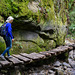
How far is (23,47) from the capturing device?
243 inches

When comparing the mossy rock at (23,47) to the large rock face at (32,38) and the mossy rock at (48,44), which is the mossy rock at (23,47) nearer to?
the large rock face at (32,38)

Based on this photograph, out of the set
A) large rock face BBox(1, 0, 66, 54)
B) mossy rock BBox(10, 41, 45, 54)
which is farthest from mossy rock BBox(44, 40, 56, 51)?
mossy rock BBox(10, 41, 45, 54)

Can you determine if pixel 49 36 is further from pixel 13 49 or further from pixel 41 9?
pixel 13 49

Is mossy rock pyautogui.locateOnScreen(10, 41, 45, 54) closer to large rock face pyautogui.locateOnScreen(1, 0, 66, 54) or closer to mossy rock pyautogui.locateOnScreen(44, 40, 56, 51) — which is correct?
large rock face pyautogui.locateOnScreen(1, 0, 66, 54)

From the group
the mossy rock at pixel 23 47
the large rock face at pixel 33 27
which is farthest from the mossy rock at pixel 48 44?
the mossy rock at pixel 23 47

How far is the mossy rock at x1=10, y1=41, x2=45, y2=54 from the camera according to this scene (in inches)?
232

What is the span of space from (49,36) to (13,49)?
299 cm

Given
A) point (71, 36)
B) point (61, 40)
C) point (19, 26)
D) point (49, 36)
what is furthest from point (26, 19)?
point (71, 36)

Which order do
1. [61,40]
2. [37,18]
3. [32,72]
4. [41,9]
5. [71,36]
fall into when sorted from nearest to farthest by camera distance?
[32,72] → [37,18] → [41,9] → [61,40] → [71,36]

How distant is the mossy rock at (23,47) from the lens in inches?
232

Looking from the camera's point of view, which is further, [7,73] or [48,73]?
[48,73]

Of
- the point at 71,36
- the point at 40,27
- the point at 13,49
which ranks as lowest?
the point at 71,36

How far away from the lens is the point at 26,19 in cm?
602

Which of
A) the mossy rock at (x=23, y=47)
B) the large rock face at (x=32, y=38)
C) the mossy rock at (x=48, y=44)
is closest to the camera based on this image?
the mossy rock at (x=23, y=47)
